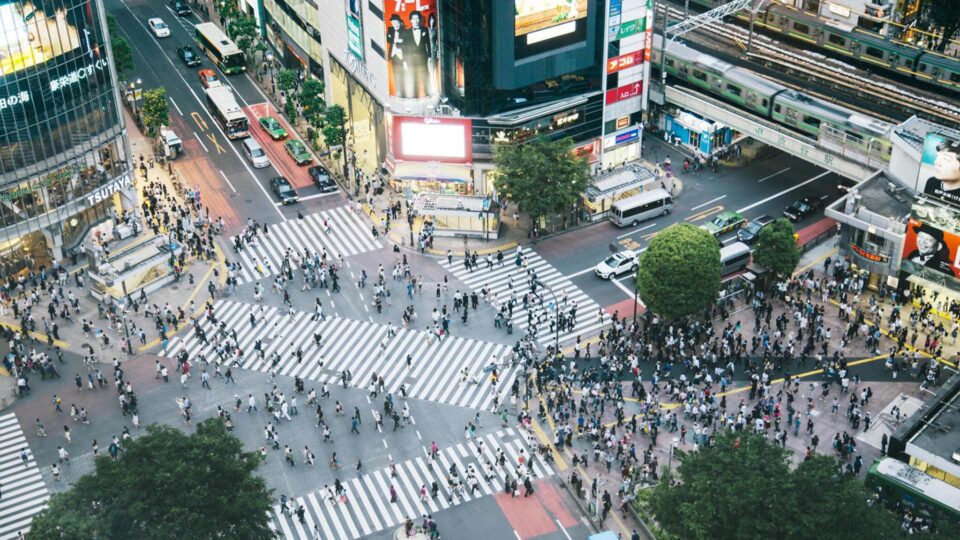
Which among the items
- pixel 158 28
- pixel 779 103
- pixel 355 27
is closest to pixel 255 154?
pixel 355 27

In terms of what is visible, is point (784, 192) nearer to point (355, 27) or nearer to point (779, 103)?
point (779, 103)

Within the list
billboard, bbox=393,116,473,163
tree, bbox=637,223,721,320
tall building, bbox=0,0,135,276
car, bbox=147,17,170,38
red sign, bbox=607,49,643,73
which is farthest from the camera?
car, bbox=147,17,170,38

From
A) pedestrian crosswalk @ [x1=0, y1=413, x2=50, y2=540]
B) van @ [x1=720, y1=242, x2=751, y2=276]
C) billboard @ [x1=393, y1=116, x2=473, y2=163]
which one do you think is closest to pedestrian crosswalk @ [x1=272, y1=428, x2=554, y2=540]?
pedestrian crosswalk @ [x1=0, y1=413, x2=50, y2=540]

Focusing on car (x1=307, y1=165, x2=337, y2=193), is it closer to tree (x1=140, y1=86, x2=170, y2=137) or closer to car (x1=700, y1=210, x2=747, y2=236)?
tree (x1=140, y1=86, x2=170, y2=137)

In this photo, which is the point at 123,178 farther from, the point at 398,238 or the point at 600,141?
the point at 600,141

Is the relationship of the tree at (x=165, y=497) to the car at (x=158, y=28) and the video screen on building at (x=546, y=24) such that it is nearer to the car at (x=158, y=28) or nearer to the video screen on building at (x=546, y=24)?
the video screen on building at (x=546, y=24)

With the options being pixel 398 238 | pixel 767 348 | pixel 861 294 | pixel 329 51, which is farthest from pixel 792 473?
pixel 329 51
